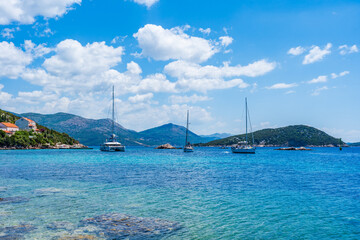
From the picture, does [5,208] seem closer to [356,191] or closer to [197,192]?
[197,192]

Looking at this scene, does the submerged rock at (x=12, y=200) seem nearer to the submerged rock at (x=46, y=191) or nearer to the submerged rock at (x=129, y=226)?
the submerged rock at (x=46, y=191)

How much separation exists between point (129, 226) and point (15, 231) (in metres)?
6.46

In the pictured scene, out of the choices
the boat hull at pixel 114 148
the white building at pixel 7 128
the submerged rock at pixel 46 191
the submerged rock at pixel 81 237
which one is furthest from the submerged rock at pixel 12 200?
the white building at pixel 7 128

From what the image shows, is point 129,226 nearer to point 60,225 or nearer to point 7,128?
point 60,225

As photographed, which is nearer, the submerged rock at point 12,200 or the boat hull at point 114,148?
the submerged rock at point 12,200

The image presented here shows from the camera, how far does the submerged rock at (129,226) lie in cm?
1395

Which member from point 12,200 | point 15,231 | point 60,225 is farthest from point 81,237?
point 12,200

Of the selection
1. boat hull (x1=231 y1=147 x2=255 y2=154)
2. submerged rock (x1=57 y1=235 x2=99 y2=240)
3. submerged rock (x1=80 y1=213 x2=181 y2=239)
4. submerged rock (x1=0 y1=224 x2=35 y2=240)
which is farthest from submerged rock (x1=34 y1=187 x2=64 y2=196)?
boat hull (x1=231 y1=147 x2=255 y2=154)

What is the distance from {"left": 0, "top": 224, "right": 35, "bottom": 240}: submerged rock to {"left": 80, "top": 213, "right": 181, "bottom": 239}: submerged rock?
3.06 meters

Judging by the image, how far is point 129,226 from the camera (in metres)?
15.5

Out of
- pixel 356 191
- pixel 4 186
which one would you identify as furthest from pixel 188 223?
pixel 4 186

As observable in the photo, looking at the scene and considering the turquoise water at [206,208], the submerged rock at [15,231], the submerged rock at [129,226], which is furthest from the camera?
the turquoise water at [206,208]

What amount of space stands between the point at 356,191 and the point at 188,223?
77.5ft

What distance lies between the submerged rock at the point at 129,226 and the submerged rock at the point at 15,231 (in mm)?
3060
